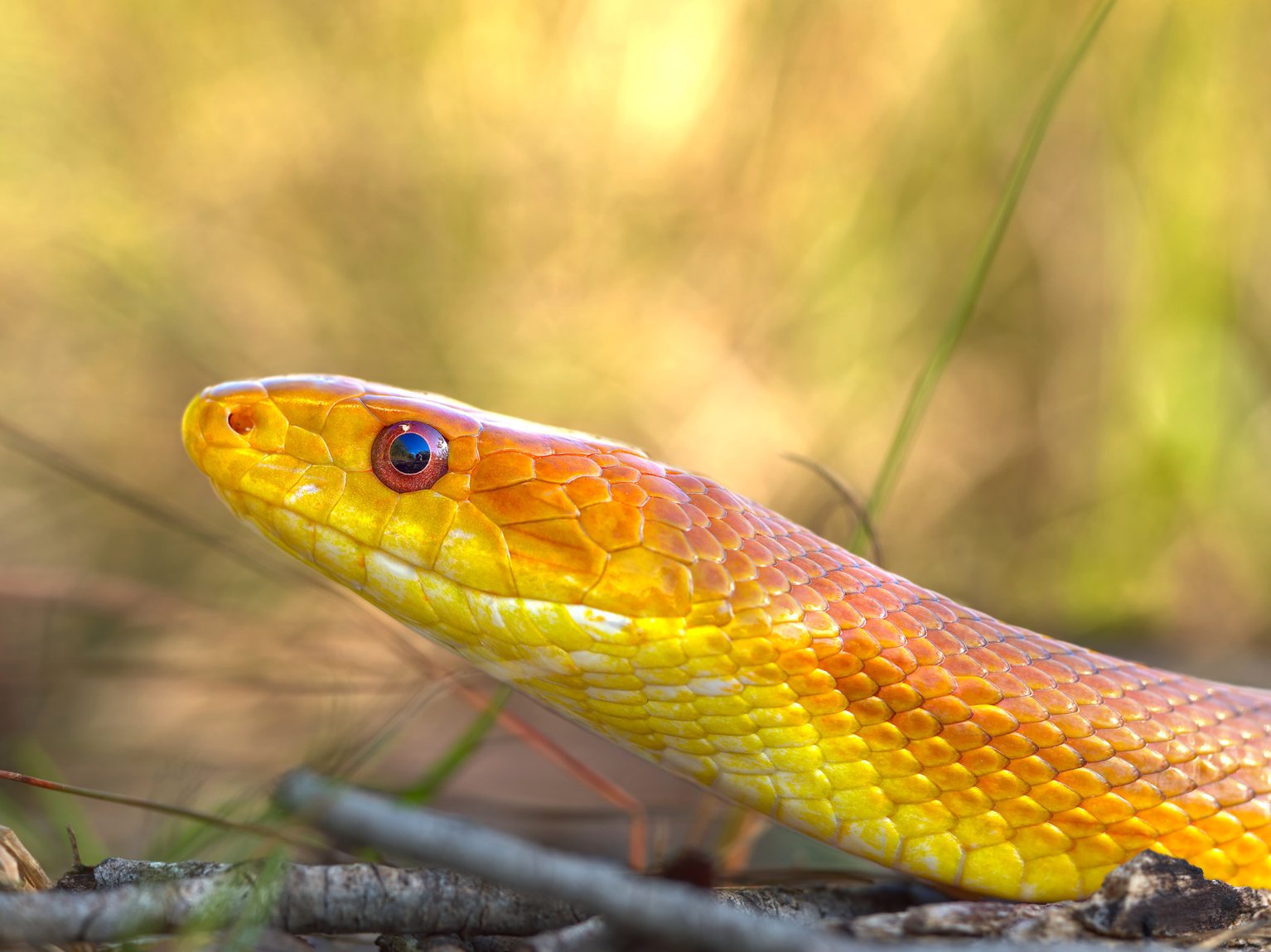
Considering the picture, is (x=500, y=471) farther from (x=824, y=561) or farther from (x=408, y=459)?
(x=824, y=561)

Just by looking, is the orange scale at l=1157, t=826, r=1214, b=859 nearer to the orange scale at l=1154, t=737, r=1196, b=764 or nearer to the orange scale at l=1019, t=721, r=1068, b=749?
the orange scale at l=1154, t=737, r=1196, b=764

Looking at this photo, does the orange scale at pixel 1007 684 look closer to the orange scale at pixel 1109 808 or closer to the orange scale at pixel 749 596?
the orange scale at pixel 1109 808

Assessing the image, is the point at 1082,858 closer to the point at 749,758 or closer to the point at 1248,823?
the point at 1248,823

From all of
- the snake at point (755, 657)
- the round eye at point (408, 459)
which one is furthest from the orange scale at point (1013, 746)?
the round eye at point (408, 459)

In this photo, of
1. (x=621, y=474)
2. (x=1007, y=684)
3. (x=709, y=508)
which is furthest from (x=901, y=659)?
(x=621, y=474)

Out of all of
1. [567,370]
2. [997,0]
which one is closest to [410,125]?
[567,370]
